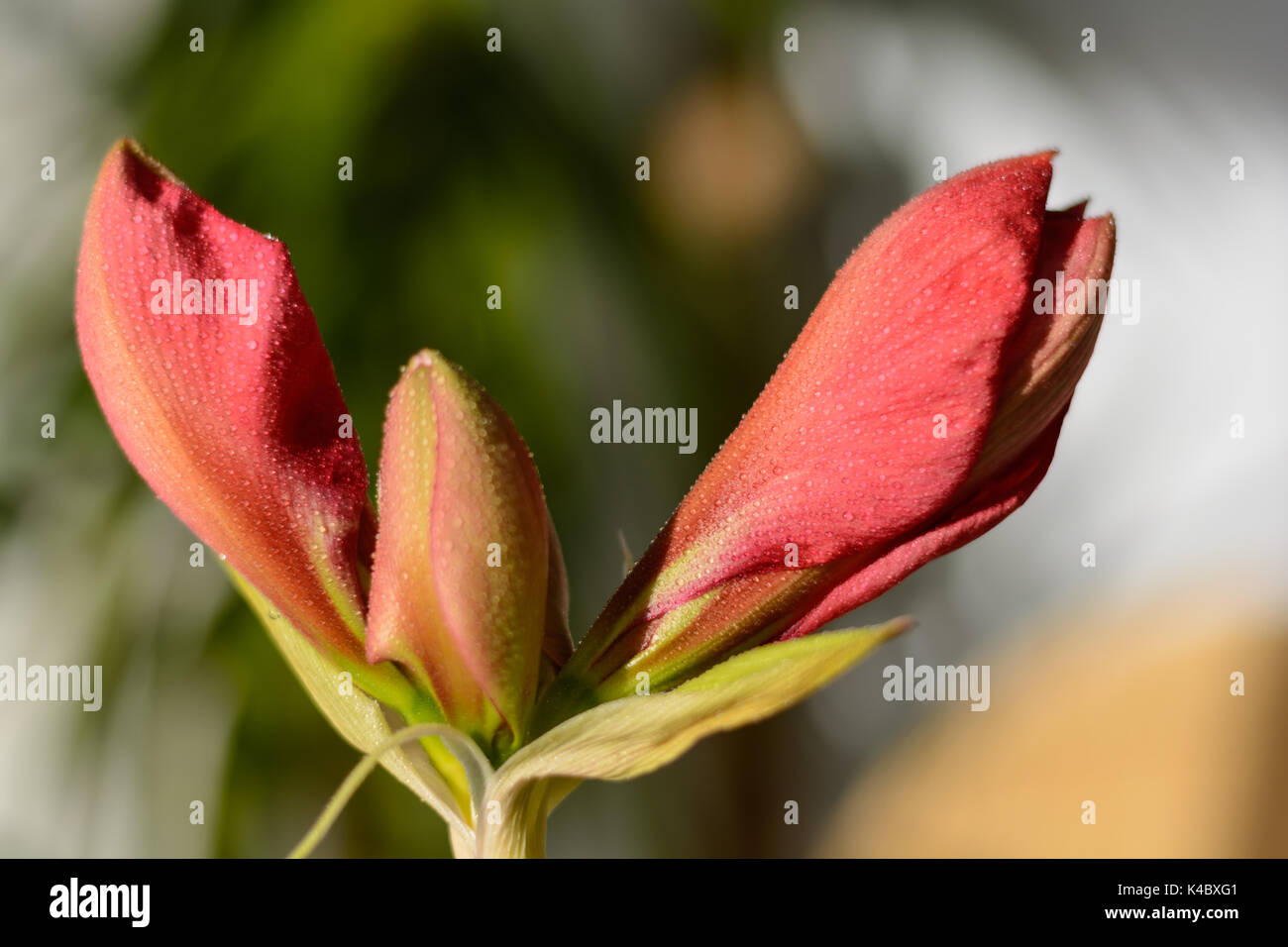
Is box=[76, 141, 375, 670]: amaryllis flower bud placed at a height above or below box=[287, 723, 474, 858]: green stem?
above

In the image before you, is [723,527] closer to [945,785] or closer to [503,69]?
[503,69]

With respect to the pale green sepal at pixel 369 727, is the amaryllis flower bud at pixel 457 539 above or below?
above
